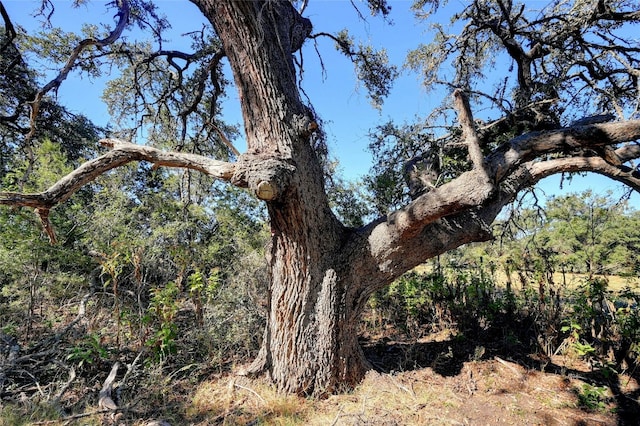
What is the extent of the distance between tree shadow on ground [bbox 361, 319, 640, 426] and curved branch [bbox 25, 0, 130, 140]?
16.2ft

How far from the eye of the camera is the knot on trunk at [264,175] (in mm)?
2531

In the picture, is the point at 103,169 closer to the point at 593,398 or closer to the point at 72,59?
the point at 72,59

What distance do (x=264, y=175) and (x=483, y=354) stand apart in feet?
11.8

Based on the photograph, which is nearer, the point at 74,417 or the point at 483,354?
the point at 74,417

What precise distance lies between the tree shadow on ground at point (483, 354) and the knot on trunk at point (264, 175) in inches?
99.7

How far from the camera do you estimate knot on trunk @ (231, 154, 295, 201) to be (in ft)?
8.30

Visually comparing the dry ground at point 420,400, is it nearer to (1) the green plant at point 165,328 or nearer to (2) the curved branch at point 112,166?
(1) the green plant at point 165,328

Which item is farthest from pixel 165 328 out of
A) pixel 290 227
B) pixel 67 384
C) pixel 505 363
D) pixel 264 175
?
pixel 505 363

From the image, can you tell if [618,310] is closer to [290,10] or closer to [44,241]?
[290,10]

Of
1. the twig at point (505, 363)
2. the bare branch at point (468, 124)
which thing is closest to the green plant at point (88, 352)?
the bare branch at point (468, 124)

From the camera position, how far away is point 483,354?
3709mm

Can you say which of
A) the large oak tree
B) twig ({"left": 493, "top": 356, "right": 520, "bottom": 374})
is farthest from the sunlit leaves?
twig ({"left": 493, "top": 356, "right": 520, "bottom": 374})

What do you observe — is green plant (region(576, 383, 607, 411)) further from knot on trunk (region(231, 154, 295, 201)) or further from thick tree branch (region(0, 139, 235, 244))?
thick tree branch (region(0, 139, 235, 244))

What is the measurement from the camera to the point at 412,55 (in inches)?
205
